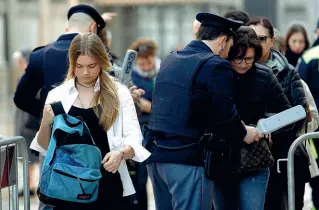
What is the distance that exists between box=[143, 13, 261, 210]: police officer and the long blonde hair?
370 mm

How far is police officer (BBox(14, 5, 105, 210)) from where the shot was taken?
21.7 ft

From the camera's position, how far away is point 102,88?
5.46 meters

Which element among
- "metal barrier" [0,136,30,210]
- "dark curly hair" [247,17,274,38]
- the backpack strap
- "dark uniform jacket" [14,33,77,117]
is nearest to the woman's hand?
the backpack strap

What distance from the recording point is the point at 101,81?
5520 millimetres

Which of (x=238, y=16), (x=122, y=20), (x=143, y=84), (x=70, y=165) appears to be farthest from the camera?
(x=122, y=20)

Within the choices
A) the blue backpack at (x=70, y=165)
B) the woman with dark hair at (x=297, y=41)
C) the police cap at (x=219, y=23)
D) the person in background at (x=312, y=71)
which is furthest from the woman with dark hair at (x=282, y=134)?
the woman with dark hair at (x=297, y=41)

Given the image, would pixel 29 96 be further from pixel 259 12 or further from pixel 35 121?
pixel 259 12

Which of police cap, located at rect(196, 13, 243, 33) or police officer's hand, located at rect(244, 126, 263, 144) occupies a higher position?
police cap, located at rect(196, 13, 243, 33)

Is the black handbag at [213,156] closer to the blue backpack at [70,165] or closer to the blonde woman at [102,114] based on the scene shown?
the blonde woman at [102,114]

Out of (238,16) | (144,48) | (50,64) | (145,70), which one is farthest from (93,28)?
(144,48)

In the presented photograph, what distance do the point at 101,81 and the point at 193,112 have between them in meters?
0.60

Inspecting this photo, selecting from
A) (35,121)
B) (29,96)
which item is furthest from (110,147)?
(35,121)

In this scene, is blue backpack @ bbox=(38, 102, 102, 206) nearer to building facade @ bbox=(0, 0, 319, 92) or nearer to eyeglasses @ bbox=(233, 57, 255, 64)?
eyeglasses @ bbox=(233, 57, 255, 64)

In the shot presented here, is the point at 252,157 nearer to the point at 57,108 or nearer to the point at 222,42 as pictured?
the point at 222,42
